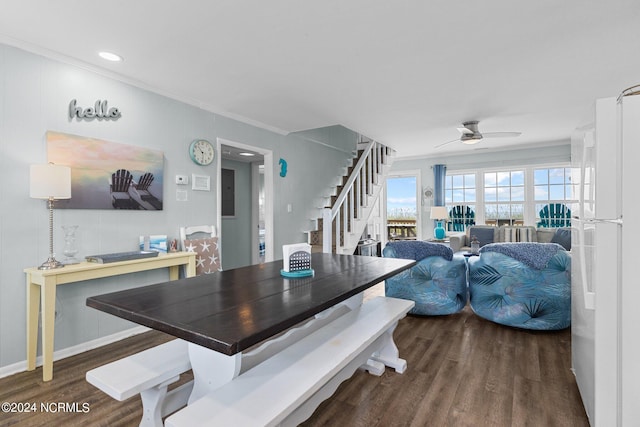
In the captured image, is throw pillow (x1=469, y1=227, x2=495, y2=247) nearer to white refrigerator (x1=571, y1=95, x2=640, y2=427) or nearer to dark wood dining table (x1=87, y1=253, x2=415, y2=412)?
dark wood dining table (x1=87, y1=253, x2=415, y2=412)

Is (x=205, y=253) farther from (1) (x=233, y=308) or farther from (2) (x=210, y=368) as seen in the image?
(1) (x=233, y=308)

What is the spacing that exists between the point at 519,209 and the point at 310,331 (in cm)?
607

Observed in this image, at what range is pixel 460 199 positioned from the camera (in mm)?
7195

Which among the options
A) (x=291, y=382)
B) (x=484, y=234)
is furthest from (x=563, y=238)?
(x=291, y=382)

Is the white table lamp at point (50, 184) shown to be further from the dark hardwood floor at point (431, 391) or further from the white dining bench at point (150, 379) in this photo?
the white dining bench at point (150, 379)

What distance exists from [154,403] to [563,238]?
567 cm

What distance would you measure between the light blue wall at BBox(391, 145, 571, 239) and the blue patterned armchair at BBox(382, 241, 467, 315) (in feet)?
13.5

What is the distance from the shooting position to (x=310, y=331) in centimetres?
213

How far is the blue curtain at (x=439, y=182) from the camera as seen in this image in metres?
7.14

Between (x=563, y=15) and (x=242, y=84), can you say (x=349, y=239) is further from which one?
(x=563, y=15)

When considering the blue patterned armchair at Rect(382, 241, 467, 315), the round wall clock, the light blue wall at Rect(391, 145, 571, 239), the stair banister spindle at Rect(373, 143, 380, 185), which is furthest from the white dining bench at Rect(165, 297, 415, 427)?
the light blue wall at Rect(391, 145, 571, 239)

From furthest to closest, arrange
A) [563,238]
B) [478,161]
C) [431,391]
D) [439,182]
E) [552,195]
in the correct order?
[439,182] < [478,161] < [552,195] < [563,238] < [431,391]

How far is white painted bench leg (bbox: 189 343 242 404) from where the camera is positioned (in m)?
1.50

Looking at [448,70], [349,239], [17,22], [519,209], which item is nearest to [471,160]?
[519,209]
